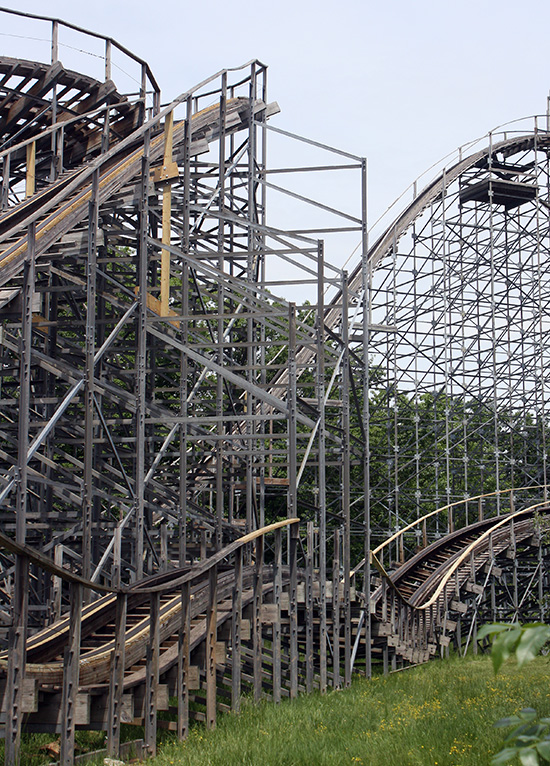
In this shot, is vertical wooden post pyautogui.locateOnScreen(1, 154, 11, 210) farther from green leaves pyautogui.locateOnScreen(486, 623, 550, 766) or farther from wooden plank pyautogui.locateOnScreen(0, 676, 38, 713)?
green leaves pyautogui.locateOnScreen(486, 623, 550, 766)

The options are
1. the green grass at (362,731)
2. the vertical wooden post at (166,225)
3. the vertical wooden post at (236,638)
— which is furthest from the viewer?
the vertical wooden post at (166,225)

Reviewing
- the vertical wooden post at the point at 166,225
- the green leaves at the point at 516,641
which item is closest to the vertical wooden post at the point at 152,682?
the green leaves at the point at 516,641

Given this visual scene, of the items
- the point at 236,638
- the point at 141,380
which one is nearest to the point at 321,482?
the point at 141,380

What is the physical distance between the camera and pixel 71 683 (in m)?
6.96

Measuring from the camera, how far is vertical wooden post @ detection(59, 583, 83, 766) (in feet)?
22.4

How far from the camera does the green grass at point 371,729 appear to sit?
7.70 metres

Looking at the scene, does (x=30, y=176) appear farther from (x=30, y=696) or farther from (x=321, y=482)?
(x=30, y=696)

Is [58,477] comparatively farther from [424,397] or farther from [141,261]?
[424,397]

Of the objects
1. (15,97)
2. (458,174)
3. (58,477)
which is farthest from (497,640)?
(458,174)

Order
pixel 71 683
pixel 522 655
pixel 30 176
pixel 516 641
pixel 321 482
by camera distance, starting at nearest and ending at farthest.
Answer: pixel 522 655 < pixel 516 641 < pixel 71 683 < pixel 321 482 < pixel 30 176

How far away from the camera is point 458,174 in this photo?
87.7 ft

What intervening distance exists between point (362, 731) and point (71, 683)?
3.02 metres

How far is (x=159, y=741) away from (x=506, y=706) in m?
3.62

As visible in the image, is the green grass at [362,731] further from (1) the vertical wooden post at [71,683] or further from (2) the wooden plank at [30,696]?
(1) the vertical wooden post at [71,683]
